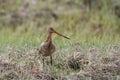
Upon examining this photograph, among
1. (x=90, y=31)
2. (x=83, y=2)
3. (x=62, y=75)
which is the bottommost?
(x=62, y=75)

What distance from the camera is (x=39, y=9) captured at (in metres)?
12.2

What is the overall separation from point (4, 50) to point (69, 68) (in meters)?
1.06

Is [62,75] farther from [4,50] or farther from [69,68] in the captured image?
[4,50]

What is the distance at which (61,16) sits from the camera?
39.1ft

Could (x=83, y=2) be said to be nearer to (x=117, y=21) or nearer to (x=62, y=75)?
(x=117, y=21)

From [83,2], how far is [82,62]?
18.9 ft

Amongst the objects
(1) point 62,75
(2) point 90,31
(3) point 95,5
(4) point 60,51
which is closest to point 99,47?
(4) point 60,51

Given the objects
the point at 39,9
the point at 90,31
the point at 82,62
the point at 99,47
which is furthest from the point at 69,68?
the point at 39,9

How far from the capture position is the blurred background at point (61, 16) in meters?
11.4

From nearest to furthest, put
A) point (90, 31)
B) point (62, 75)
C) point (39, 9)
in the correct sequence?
point (62, 75) → point (90, 31) → point (39, 9)

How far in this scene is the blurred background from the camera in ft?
37.5

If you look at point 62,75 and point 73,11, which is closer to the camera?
point 62,75

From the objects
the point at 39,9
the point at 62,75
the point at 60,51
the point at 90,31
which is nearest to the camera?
the point at 62,75

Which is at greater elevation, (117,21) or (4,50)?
(117,21)
